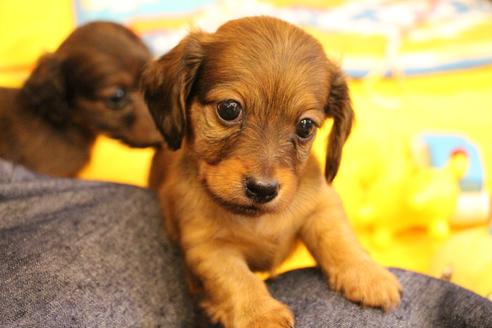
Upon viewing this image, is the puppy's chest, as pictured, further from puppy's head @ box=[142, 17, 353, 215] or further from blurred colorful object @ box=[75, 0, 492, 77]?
blurred colorful object @ box=[75, 0, 492, 77]

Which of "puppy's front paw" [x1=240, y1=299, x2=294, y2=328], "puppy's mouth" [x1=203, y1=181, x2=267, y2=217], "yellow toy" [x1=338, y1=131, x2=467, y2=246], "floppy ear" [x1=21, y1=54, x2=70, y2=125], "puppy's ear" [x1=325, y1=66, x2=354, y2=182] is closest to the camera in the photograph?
"puppy's front paw" [x1=240, y1=299, x2=294, y2=328]

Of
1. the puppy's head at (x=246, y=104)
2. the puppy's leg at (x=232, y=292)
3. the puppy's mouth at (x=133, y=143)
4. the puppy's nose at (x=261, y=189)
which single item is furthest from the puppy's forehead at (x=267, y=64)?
the puppy's mouth at (x=133, y=143)

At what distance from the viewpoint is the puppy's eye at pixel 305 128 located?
1610 millimetres

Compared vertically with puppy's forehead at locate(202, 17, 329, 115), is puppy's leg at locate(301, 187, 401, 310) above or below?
below

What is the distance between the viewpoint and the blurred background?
2.40 m

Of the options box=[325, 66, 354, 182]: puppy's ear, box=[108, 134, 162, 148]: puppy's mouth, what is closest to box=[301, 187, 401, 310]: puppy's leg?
box=[325, 66, 354, 182]: puppy's ear

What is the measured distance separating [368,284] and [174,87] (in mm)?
810

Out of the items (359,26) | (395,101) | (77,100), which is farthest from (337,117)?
(359,26)

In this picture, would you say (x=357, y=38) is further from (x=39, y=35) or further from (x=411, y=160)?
(x=39, y=35)

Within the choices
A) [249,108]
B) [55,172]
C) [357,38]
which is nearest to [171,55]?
[249,108]

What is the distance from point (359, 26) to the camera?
3982 mm

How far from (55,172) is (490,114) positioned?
2508 millimetres

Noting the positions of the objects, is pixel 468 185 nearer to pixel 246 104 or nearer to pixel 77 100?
pixel 246 104

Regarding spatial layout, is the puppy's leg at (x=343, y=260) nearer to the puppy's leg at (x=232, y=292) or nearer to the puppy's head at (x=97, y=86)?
the puppy's leg at (x=232, y=292)
